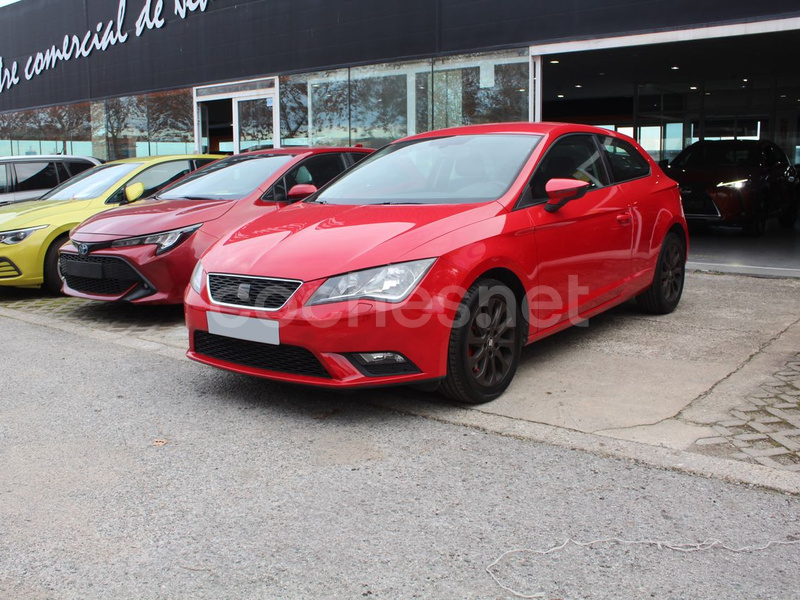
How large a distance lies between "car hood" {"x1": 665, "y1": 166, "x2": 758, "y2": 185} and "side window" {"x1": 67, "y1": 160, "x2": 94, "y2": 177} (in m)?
9.04

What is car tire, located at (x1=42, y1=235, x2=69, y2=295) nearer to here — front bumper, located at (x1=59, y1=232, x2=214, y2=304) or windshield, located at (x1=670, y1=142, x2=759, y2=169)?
front bumper, located at (x1=59, y1=232, x2=214, y2=304)

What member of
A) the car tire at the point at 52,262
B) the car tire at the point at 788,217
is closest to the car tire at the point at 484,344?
the car tire at the point at 52,262

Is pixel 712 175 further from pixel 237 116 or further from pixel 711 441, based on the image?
pixel 711 441

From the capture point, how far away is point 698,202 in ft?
42.2

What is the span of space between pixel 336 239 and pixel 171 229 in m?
2.75

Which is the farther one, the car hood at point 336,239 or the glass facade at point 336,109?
the glass facade at point 336,109

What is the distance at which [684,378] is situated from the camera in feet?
16.2

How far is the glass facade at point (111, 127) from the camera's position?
54.9 feet

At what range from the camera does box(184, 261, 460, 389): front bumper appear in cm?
400

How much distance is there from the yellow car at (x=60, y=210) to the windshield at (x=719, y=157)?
8199 millimetres

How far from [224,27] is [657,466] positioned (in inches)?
536

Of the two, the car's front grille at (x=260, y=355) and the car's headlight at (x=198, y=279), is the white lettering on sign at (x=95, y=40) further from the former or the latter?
the car's front grille at (x=260, y=355)

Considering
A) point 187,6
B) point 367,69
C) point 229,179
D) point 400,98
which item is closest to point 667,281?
point 229,179

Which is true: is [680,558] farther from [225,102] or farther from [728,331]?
[225,102]
